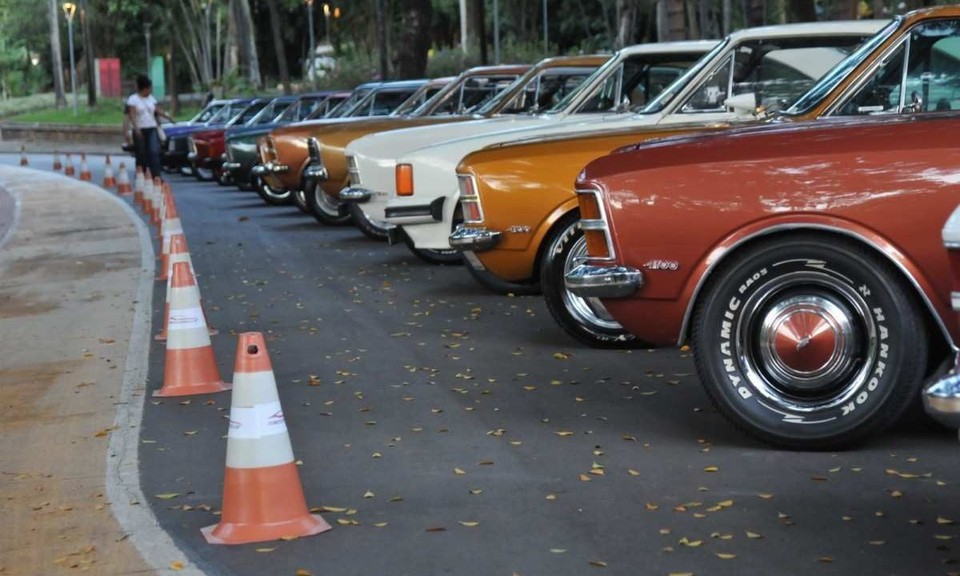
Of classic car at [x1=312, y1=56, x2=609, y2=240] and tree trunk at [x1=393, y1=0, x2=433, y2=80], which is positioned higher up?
tree trunk at [x1=393, y1=0, x2=433, y2=80]

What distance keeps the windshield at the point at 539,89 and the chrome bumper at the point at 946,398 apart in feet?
34.5

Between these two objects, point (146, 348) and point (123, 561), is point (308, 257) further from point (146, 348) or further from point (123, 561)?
point (123, 561)

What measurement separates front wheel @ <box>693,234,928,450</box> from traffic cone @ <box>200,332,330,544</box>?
6.77ft

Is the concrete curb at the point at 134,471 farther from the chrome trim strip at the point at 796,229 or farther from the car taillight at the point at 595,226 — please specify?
the chrome trim strip at the point at 796,229

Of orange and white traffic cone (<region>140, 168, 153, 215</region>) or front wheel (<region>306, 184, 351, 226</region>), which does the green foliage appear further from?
front wheel (<region>306, 184, 351, 226</region>)

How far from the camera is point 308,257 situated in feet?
56.4

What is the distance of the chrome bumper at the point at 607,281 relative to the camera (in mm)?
7681

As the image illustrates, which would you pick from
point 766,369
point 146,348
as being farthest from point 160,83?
point 766,369

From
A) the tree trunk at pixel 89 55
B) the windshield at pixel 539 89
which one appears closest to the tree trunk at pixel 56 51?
the tree trunk at pixel 89 55

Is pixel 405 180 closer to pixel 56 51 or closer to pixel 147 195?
pixel 147 195

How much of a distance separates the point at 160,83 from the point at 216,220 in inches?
1891

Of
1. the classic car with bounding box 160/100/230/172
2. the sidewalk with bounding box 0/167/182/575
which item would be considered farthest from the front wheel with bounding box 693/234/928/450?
the classic car with bounding box 160/100/230/172

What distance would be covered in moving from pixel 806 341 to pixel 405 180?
709cm

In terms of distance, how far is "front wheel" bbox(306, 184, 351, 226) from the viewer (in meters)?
20.8
